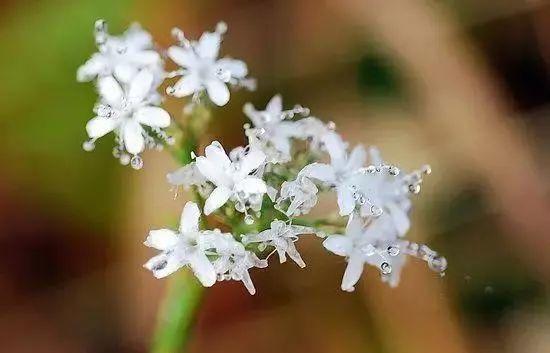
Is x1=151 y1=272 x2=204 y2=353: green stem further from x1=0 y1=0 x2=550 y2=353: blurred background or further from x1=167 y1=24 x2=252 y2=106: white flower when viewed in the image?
x1=0 y1=0 x2=550 y2=353: blurred background

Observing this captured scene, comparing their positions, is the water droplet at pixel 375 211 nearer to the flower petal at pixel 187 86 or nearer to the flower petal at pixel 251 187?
the flower petal at pixel 251 187

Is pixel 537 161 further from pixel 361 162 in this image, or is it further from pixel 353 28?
pixel 361 162

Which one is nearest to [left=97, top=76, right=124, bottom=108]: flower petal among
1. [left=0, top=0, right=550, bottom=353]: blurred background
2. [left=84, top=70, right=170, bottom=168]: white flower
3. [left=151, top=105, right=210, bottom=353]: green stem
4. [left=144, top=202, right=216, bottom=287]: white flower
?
[left=84, top=70, right=170, bottom=168]: white flower

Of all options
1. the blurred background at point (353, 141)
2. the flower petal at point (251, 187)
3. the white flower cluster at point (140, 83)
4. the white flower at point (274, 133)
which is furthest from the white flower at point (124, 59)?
the blurred background at point (353, 141)

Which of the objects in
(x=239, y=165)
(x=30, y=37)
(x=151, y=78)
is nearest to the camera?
(x=239, y=165)

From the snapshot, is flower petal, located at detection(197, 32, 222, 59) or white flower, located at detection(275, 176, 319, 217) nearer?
white flower, located at detection(275, 176, 319, 217)

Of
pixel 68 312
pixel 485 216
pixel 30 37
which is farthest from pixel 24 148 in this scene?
pixel 485 216
